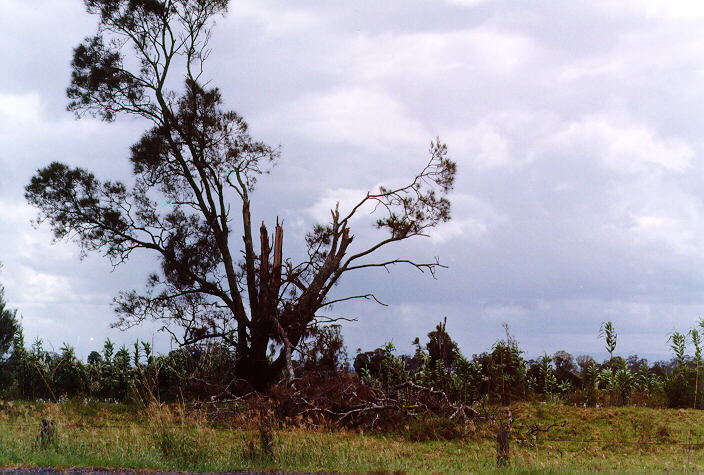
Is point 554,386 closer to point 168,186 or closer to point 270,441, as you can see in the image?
point 270,441

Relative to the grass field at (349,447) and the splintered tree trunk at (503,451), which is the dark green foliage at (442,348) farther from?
the splintered tree trunk at (503,451)

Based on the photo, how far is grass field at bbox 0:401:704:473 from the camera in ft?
26.6

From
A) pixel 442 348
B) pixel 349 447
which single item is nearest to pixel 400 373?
pixel 442 348

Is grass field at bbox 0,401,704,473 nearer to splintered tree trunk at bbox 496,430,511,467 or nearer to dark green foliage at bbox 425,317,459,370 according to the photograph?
splintered tree trunk at bbox 496,430,511,467

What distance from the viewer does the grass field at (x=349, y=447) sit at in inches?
319

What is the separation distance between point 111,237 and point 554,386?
42.7 feet

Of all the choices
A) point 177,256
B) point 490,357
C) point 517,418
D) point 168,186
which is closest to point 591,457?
point 517,418

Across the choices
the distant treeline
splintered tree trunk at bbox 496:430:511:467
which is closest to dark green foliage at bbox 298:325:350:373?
the distant treeline

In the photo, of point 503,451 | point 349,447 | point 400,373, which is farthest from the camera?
point 400,373

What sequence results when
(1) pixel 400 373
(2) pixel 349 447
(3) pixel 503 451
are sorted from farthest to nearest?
1. (1) pixel 400 373
2. (2) pixel 349 447
3. (3) pixel 503 451

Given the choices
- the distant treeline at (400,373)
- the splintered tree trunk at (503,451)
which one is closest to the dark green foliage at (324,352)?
the distant treeline at (400,373)

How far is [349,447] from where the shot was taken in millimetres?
9438

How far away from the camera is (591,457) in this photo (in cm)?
984

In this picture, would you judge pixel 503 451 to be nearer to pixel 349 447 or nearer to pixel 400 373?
pixel 349 447
